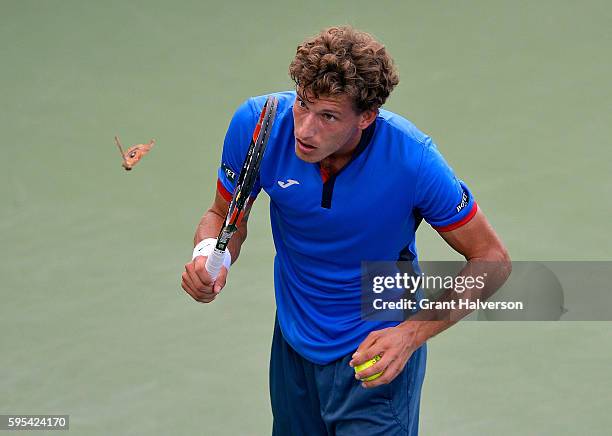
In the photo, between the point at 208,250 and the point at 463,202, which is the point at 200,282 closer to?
the point at 208,250

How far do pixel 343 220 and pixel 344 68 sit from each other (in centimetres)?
50

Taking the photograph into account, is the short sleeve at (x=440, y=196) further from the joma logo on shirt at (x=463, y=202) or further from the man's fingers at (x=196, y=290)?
the man's fingers at (x=196, y=290)

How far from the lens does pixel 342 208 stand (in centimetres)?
389

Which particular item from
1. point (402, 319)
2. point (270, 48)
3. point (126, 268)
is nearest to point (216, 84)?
point (270, 48)

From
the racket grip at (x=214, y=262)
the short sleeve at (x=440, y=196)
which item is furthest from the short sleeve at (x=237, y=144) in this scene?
the short sleeve at (x=440, y=196)

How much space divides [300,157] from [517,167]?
3344mm

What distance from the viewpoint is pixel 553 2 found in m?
8.38

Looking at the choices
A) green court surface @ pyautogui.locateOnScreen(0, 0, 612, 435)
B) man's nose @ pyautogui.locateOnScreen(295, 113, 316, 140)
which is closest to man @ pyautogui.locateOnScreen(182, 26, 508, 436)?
man's nose @ pyautogui.locateOnScreen(295, 113, 316, 140)

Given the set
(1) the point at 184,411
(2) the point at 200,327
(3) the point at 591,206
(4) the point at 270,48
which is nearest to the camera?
(1) the point at 184,411

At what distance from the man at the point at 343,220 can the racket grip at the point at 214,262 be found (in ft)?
0.07

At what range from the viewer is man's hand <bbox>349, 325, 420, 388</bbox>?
382 centimetres

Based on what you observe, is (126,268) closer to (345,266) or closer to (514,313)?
(514,313)

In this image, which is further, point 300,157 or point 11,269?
point 11,269

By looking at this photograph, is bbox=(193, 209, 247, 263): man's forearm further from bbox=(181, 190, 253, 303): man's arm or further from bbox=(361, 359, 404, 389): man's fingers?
bbox=(361, 359, 404, 389): man's fingers
